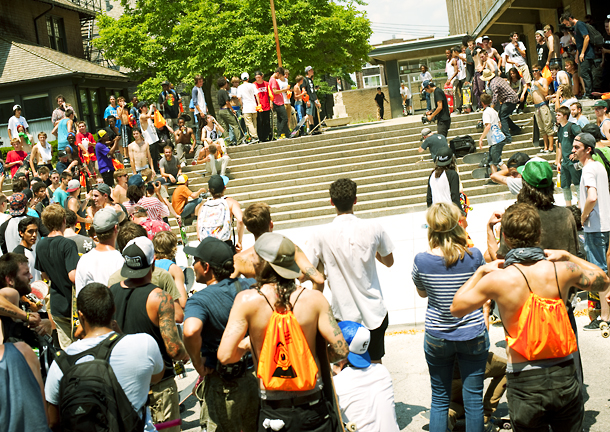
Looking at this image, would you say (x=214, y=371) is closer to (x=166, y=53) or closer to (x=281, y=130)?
(x=281, y=130)

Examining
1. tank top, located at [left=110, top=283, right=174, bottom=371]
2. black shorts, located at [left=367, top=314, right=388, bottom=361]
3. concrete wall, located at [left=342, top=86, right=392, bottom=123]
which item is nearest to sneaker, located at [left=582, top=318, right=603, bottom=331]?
black shorts, located at [left=367, top=314, right=388, bottom=361]

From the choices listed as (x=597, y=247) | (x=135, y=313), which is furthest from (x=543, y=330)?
(x=597, y=247)

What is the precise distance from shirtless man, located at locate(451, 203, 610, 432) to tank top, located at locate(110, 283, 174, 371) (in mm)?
2054

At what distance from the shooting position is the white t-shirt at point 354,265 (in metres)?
4.51

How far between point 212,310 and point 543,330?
1.92 meters

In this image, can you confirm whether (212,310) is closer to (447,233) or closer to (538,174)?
(447,233)

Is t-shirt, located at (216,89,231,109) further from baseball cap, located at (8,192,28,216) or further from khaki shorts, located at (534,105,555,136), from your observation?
baseball cap, located at (8,192,28,216)

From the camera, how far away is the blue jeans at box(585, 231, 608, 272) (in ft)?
20.1

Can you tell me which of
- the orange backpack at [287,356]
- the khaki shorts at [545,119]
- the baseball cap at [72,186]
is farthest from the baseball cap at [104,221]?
the khaki shorts at [545,119]

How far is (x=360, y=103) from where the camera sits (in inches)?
1673

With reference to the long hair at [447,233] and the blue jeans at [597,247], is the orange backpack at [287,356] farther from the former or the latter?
the blue jeans at [597,247]

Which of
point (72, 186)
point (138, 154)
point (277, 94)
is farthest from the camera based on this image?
point (277, 94)

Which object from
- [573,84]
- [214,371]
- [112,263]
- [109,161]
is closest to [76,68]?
[109,161]

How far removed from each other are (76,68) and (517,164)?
85.1ft
